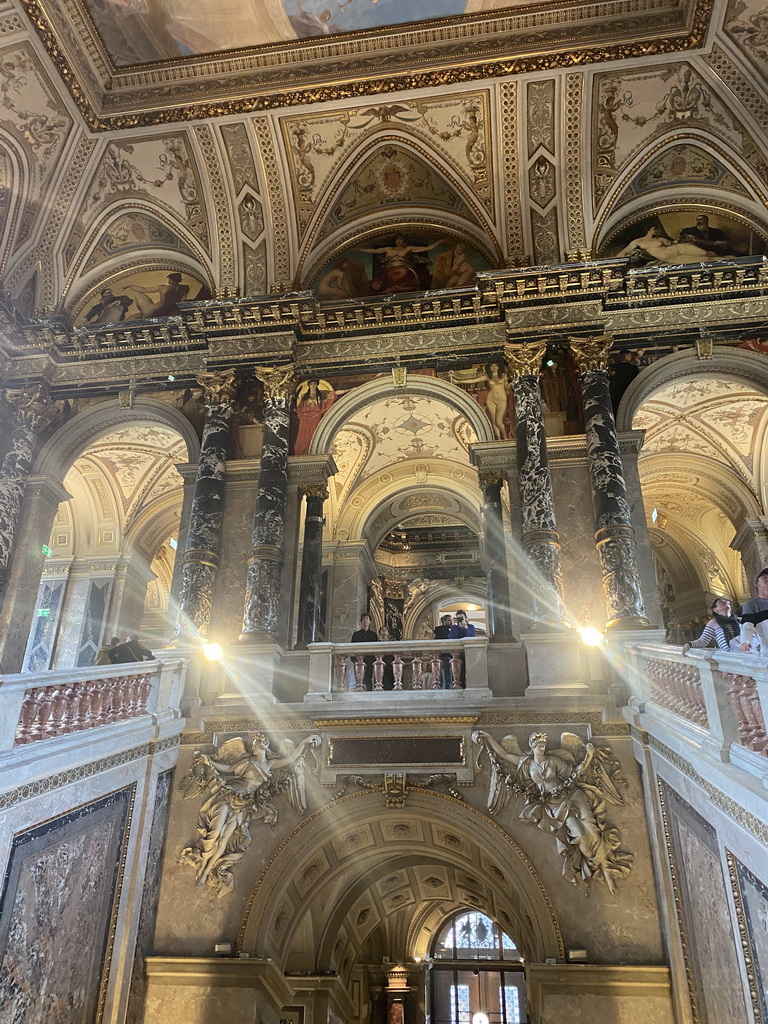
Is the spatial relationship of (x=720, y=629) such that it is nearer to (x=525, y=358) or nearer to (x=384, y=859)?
(x=525, y=358)

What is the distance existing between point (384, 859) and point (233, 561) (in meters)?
4.54

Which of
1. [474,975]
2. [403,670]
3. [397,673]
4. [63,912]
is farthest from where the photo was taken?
[474,975]

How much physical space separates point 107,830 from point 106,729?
109 cm

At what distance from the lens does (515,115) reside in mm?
11328

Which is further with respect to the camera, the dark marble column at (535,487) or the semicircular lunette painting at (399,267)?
the semicircular lunette painting at (399,267)

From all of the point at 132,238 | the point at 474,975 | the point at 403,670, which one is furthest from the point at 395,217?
the point at 474,975

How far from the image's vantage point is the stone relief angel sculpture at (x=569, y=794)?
23.9 feet

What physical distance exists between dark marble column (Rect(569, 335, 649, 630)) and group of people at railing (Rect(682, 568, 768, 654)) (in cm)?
187

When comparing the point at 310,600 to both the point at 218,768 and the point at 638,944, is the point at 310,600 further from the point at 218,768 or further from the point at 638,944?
the point at 638,944

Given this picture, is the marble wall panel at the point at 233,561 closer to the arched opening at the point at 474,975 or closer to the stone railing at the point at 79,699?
the stone railing at the point at 79,699

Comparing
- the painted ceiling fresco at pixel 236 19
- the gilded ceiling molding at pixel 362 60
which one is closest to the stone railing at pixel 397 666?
the gilded ceiling molding at pixel 362 60

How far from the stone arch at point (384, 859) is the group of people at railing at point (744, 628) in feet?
10.0

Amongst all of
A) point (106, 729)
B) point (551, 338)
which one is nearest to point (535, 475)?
point (551, 338)

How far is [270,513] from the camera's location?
401 inches
